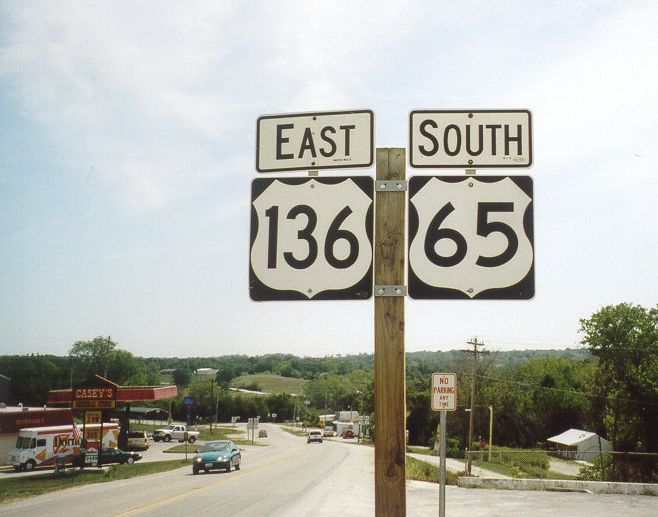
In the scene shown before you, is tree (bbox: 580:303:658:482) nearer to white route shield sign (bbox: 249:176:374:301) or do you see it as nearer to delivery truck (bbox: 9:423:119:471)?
delivery truck (bbox: 9:423:119:471)

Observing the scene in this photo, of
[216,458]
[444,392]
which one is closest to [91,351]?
[216,458]

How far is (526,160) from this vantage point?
358 cm

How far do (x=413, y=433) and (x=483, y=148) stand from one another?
271ft

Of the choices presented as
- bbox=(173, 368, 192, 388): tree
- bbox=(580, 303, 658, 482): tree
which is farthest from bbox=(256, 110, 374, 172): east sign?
bbox=(173, 368, 192, 388): tree

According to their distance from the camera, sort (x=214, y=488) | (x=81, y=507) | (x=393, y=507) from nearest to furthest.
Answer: (x=393, y=507) → (x=81, y=507) → (x=214, y=488)

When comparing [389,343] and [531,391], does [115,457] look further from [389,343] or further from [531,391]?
[531,391]

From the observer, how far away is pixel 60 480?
94.9 feet

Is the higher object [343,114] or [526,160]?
[343,114]

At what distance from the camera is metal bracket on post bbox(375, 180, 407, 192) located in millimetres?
3576

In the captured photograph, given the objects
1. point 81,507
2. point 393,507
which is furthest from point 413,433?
point 393,507

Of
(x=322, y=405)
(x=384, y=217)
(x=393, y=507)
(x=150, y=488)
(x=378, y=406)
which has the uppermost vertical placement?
(x=384, y=217)

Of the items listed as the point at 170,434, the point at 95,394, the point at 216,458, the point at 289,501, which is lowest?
the point at 170,434

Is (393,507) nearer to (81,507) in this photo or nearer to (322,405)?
A: (81,507)

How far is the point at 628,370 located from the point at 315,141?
175ft
